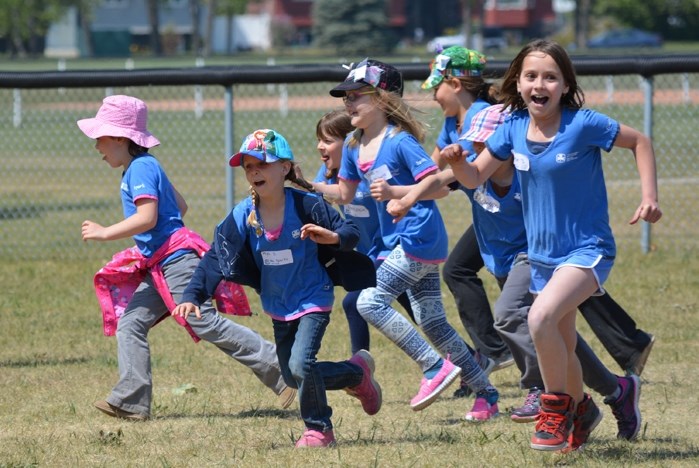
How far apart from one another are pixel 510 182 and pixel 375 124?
726mm

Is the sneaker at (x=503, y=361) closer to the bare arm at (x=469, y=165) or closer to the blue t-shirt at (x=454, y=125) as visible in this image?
the blue t-shirt at (x=454, y=125)

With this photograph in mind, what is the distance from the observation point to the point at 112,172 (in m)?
16.0

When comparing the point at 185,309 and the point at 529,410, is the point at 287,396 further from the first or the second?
the point at 529,410

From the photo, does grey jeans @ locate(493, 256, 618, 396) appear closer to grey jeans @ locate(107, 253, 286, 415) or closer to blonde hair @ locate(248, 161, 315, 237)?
blonde hair @ locate(248, 161, 315, 237)

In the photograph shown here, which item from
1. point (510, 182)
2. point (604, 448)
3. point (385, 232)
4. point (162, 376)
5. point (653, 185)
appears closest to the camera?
point (653, 185)

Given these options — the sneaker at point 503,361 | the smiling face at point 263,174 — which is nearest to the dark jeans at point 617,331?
the sneaker at point 503,361

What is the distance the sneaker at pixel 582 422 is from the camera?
5113 mm

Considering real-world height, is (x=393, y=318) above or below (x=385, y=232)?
below

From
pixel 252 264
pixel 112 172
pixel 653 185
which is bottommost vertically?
pixel 112 172

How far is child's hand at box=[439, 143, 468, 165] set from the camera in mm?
4797

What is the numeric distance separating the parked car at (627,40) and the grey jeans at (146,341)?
2338 inches

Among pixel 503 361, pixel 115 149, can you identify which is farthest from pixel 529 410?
pixel 115 149

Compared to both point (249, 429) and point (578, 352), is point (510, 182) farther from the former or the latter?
point (249, 429)

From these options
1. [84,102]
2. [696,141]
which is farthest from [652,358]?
[84,102]
